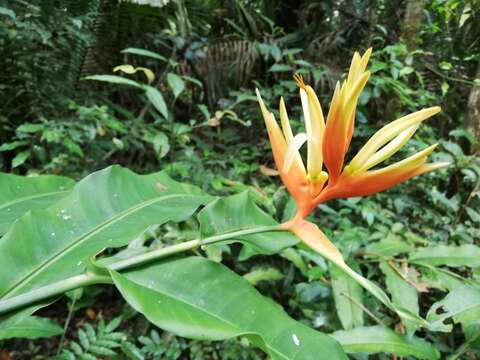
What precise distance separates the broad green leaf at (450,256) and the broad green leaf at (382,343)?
8.1 inches

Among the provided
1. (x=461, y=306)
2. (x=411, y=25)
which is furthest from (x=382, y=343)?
(x=411, y=25)

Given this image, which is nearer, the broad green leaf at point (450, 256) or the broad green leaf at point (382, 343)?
the broad green leaf at point (382, 343)

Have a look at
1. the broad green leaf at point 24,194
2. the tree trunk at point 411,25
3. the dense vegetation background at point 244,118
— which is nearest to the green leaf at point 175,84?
the dense vegetation background at point 244,118

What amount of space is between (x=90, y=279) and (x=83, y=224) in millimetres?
121

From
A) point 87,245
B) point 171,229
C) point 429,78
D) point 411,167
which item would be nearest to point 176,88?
point 171,229

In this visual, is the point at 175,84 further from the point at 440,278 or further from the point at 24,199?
the point at 440,278

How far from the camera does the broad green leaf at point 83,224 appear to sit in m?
0.47

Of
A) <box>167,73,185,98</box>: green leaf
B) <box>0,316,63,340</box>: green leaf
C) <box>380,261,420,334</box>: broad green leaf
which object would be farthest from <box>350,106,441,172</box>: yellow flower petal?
<box>167,73,185,98</box>: green leaf

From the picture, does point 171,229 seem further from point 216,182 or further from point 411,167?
point 411,167

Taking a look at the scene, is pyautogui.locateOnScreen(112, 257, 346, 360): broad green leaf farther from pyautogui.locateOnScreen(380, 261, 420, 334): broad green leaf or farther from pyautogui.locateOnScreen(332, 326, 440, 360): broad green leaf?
pyautogui.locateOnScreen(380, 261, 420, 334): broad green leaf

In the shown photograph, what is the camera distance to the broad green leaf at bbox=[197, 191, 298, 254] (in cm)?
50

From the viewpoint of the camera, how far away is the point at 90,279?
443 millimetres

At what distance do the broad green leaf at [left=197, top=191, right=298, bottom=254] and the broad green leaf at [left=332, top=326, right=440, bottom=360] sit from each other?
0.26 m

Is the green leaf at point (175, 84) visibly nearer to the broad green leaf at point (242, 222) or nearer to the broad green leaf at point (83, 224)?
the broad green leaf at point (83, 224)
